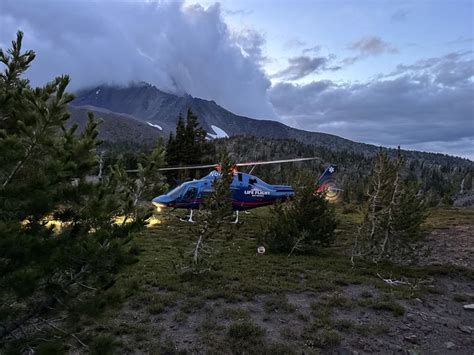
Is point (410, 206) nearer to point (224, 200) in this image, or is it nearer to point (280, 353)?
point (224, 200)

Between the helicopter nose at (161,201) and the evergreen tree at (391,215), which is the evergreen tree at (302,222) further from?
the helicopter nose at (161,201)

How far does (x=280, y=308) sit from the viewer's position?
9.31m

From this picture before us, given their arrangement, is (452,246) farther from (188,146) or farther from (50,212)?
(188,146)

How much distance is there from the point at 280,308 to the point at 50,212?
21.8 feet

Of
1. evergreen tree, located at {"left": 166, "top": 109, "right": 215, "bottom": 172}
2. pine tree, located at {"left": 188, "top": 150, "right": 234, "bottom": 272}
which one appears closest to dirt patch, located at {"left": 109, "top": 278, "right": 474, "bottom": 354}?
pine tree, located at {"left": 188, "top": 150, "right": 234, "bottom": 272}

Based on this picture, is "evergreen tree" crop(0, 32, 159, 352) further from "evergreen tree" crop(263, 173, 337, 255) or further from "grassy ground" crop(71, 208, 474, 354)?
"evergreen tree" crop(263, 173, 337, 255)

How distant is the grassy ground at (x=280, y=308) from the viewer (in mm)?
7562

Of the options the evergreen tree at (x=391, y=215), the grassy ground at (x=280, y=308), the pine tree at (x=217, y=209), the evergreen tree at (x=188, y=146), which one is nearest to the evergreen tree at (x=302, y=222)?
the grassy ground at (x=280, y=308)

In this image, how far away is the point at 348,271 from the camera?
12789mm

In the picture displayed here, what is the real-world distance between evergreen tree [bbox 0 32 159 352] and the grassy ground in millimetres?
424

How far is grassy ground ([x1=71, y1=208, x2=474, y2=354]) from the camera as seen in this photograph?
7.56 m

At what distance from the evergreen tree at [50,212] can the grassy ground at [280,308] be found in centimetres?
42

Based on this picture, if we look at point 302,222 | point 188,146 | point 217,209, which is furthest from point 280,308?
point 188,146

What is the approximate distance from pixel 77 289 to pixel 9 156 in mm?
1734
